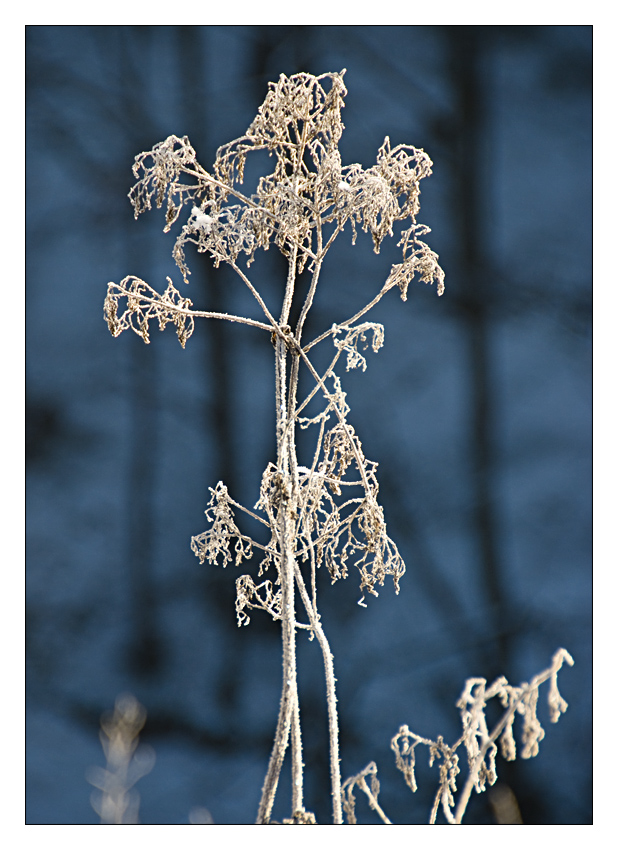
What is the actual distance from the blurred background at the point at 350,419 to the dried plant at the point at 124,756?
1.3 inches

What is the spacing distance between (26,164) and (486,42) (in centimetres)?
137

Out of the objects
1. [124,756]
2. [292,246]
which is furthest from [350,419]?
[124,756]

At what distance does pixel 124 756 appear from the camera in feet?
6.53

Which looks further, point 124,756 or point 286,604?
point 124,756

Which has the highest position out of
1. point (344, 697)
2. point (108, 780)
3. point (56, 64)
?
point (56, 64)

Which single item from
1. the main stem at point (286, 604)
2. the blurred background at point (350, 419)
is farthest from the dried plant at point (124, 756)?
the main stem at point (286, 604)

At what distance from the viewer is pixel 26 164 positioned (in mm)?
2047

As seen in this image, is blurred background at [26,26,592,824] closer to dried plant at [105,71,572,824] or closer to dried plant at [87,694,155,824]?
dried plant at [87,694,155,824]

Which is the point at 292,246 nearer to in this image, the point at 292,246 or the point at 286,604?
the point at 292,246

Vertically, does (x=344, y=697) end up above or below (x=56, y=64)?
below

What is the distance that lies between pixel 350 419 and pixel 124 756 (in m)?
1.14
